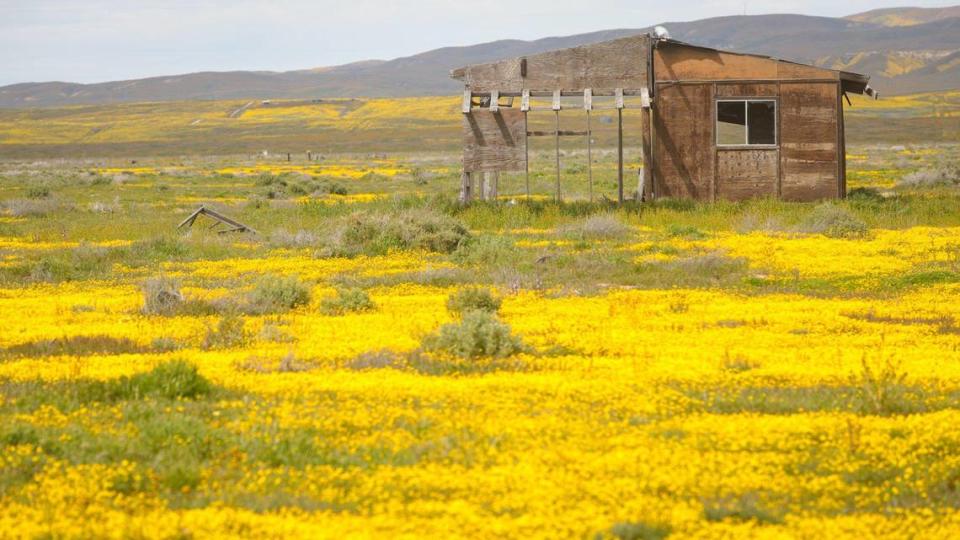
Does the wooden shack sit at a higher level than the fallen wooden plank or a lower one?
higher

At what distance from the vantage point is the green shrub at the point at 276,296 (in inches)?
574

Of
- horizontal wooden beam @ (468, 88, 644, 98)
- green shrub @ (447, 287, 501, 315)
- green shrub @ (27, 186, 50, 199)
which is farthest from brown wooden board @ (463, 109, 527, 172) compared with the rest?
green shrub @ (27, 186, 50, 199)

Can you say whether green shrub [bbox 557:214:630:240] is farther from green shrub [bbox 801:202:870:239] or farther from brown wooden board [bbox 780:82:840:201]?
brown wooden board [bbox 780:82:840:201]

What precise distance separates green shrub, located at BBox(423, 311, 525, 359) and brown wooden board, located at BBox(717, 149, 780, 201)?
15.9 meters

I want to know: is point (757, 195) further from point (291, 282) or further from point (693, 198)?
A: point (291, 282)

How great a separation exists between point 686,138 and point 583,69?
2869 mm

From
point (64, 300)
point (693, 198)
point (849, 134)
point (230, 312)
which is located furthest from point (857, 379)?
point (849, 134)

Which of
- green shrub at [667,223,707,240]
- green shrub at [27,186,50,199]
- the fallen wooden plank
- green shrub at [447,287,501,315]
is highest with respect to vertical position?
green shrub at [27,186,50,199]

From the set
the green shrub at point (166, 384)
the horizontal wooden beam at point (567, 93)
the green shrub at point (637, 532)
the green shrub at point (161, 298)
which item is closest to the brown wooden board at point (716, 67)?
the horizontal wooden beam at point (567, 93)

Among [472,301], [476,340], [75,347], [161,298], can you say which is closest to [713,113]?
[472,301]

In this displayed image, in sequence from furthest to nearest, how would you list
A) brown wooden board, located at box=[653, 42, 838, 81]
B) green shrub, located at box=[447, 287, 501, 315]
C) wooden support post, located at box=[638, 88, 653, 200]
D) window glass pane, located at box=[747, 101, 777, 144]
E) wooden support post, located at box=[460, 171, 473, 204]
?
window glass pane, located at box=[747, 101, 777, 144] < wooden support post, located at box=[460, 171, 473, 204] < wooden support post, located at box=[638, 88, 653, 200] < brown wooden board, located at box=[653, 42, 838, 81] < green shrub, located at box=[447, 287, 501, 315]

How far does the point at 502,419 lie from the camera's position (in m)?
8.87

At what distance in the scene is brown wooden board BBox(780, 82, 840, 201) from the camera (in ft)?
86.3

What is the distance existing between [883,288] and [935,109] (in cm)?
10724
